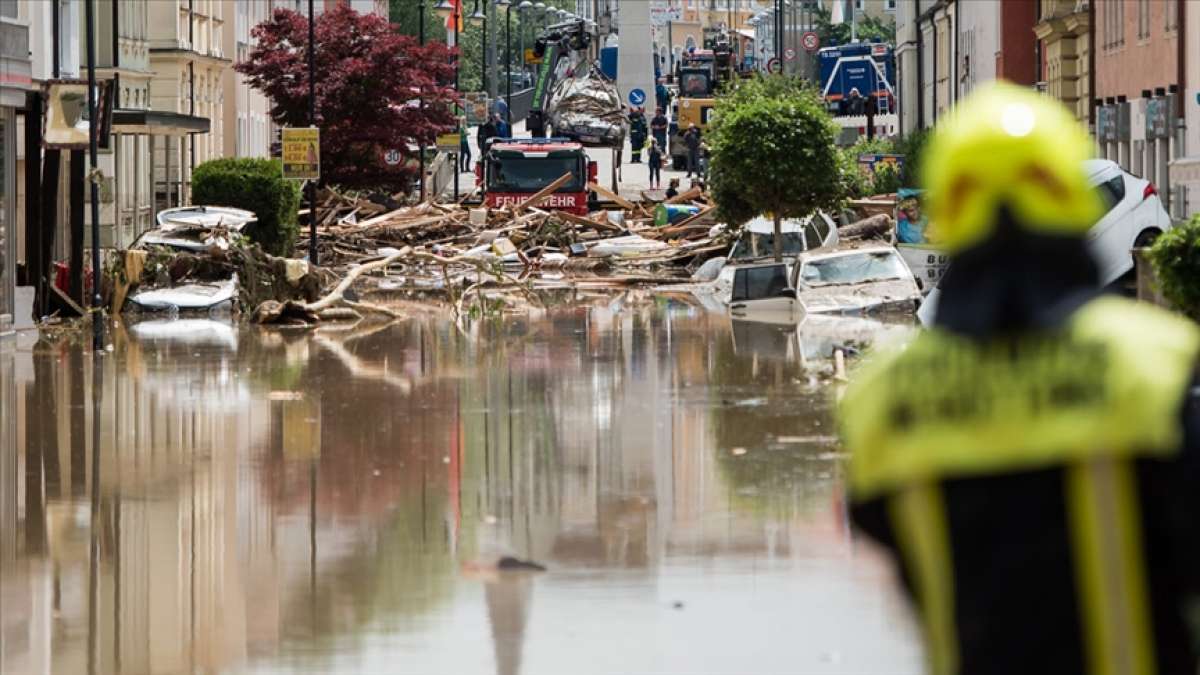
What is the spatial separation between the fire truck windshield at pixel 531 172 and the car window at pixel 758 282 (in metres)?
19.2

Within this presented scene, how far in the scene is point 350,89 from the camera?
183 ft

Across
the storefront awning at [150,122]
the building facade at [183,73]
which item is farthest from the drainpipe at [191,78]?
the storefront awning at [150,122]

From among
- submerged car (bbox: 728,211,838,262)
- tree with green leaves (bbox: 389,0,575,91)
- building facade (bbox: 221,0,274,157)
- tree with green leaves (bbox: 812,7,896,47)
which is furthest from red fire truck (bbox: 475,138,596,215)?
tree with green leaves (bbox: 812,7,896,47)

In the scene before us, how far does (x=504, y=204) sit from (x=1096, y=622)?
165 feet

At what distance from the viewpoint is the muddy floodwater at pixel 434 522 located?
10766 millimetres

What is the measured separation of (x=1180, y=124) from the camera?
37.5 m

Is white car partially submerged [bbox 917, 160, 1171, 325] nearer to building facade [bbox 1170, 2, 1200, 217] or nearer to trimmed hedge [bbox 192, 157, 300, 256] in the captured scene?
building facade [bbox 1170, 2, 1200, 217]

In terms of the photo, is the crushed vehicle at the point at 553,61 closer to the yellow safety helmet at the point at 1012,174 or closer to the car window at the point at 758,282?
the car window at the point at 758,282

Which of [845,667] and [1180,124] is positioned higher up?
[1180,124]

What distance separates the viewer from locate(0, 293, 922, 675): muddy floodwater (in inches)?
424

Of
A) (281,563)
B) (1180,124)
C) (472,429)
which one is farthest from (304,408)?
(1180,124)

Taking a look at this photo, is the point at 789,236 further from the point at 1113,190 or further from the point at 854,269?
the point at 1113,190

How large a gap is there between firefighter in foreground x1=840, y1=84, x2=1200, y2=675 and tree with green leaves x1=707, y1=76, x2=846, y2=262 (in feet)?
117

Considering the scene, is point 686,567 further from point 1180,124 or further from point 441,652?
point 1180,124
